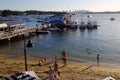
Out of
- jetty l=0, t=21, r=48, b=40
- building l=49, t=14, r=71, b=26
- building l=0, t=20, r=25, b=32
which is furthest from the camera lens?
building l=49, t=14, r=71, b=26

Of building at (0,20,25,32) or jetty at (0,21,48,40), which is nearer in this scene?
jetty at (0,21,48,40)

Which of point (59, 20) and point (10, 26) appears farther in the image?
point (59, 20)

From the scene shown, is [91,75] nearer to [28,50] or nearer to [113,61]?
[113,61]

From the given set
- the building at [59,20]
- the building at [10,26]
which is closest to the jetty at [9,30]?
the building at [10,26]

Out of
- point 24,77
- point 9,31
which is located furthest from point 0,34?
point 24,77

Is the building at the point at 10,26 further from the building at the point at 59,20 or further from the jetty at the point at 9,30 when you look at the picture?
the building at the point at 59,20

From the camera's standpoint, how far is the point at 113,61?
3784 centimetres

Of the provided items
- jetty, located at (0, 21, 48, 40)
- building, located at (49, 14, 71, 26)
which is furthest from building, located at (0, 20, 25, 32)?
building, located at (49, 14, 71, 26)

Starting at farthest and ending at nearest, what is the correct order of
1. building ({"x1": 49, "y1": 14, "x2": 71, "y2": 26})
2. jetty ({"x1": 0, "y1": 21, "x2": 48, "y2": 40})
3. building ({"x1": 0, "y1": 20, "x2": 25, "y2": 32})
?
building ({"x1": 49, "y1": 14, "x2": 71, "y2": 26})
building ({"x1": 0, "y1": 20, "x2": 25, "y2": 32})
jetty ({"x1": 0, "y1": 21, "x2": 48, "y2": 40})

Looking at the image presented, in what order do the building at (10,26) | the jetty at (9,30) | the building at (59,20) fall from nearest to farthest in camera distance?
the jetty at (9,30) < the building at (10,26) < the building at (59,20)

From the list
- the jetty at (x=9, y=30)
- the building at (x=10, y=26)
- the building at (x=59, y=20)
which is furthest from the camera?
the building at (x=59, y=20)

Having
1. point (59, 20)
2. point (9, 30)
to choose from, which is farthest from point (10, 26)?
point (59, 20)

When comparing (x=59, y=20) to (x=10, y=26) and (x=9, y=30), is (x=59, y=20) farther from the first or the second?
(x=9, y=30)

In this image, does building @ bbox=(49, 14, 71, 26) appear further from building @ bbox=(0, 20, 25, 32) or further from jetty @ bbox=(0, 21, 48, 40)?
building @ bbox=(0, 20, 25, 32)
